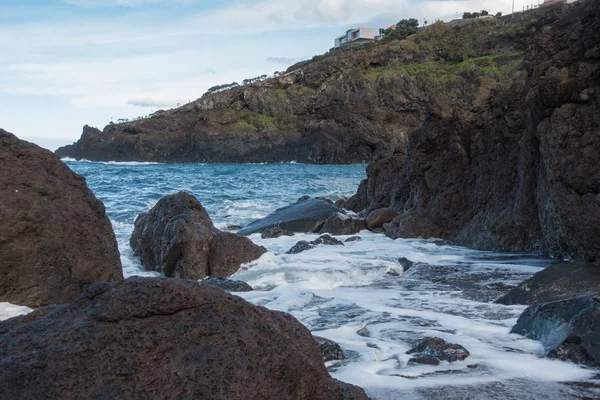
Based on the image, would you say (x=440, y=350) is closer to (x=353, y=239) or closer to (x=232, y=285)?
(x=232, y=285)

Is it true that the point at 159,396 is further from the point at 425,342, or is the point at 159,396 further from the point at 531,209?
the point at 531,209

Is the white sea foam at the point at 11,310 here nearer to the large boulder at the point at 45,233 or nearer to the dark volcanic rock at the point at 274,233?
the large boulder at the point at 45,233

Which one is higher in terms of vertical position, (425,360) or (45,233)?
(45,233)

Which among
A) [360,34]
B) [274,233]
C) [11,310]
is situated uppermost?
[360,34]

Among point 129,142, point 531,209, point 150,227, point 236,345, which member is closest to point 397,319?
point 236,345

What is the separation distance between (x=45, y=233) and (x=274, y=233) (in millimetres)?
6893

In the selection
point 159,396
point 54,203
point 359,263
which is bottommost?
point 359,263

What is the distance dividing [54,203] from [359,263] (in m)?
4.03

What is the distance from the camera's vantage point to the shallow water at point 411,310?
3410 mm

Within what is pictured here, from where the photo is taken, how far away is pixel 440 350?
3.93 meters

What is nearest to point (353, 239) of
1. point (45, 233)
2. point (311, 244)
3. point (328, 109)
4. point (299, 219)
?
point (311, 244)

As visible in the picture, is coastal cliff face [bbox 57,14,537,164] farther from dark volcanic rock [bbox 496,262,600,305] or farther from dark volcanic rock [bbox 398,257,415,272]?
dark volcanic rock [bbox 496,262,600,305]

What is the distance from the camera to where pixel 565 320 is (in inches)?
159

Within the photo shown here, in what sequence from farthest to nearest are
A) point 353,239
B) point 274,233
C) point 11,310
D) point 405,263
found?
point 274,233
point 353,239
point 405,263
point 11,310
